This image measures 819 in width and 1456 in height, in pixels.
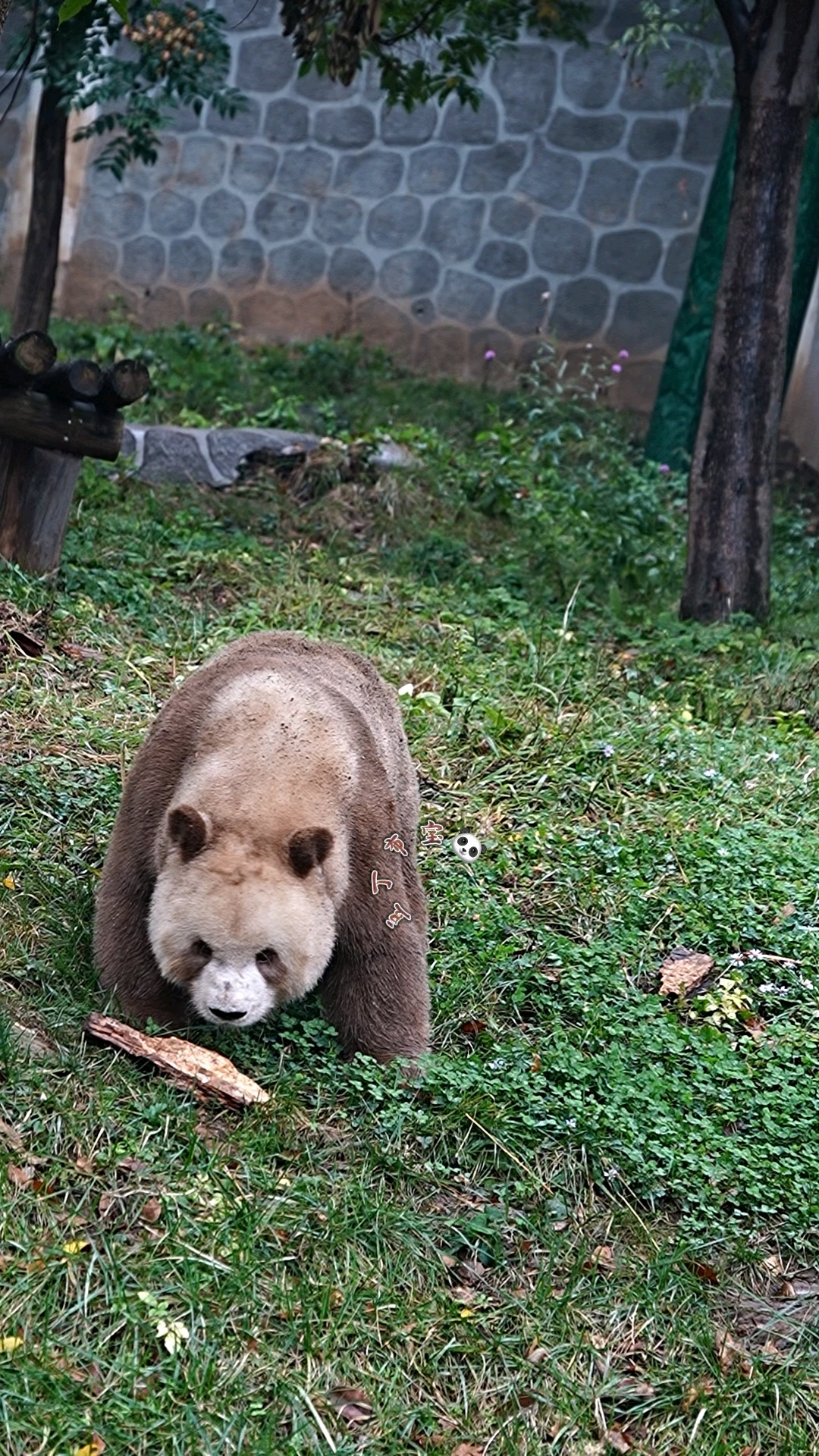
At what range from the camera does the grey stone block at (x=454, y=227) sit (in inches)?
502

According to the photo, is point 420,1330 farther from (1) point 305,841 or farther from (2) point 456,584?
(2) point 456,584

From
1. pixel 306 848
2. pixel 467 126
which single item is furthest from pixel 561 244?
pixel 306 848

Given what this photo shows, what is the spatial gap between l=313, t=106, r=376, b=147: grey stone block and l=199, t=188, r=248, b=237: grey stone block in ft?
2.79

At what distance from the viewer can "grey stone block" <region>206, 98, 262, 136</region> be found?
41.5 ft

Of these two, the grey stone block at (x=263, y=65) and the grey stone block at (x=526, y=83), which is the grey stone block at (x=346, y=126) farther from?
the grey stone block at (x=526, y=83)

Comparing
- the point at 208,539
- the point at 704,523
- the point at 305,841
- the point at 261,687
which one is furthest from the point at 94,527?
the point at 305,841

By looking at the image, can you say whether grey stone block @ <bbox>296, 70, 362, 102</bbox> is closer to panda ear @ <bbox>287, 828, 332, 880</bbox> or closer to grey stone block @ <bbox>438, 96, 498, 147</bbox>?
grey stone block @ <bbox>438, 96, 498, 147</bbox>

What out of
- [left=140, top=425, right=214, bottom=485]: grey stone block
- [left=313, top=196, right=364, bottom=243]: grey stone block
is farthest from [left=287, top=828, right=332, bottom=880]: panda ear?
[left=313, top=196, right=364, bottom=243]: grey stone block

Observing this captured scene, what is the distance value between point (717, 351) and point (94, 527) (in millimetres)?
3294

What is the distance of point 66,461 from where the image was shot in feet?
22.8

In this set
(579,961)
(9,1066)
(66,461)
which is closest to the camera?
(9,1066)

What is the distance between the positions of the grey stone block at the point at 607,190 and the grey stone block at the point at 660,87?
0.45 meters

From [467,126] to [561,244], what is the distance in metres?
1.20

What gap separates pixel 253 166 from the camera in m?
12.8
